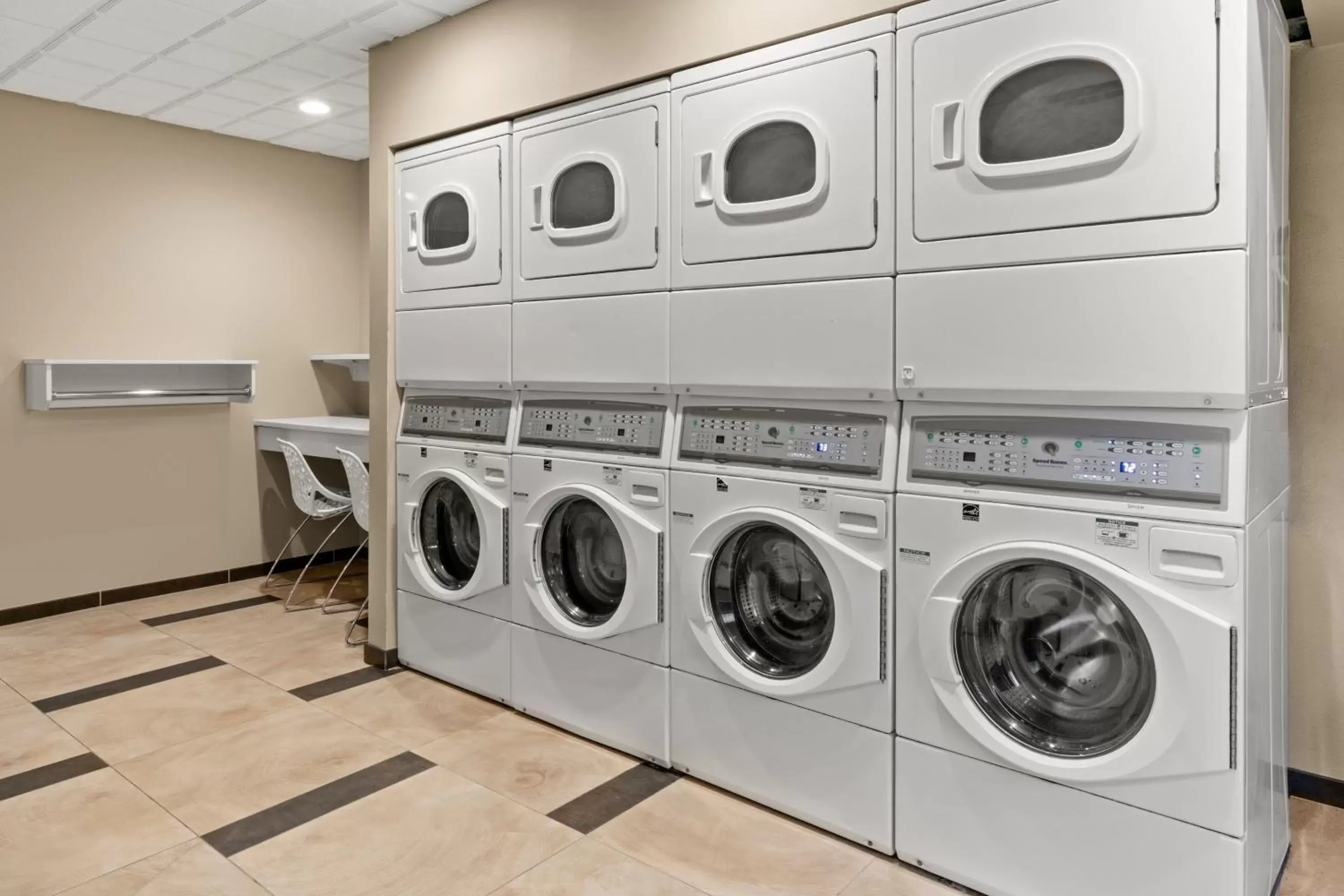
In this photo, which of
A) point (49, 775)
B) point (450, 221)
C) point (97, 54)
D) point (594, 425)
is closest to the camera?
point (49, 775)

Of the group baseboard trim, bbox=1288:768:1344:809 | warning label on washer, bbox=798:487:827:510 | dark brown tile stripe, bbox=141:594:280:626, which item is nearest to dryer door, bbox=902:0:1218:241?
warning label on washer, bbox=798:487:827:510

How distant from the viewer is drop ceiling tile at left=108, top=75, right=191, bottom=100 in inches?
151

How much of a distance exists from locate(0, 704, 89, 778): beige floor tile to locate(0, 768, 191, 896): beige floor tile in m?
0.21

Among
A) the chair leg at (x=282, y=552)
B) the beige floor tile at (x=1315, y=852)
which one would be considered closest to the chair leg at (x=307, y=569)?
the chair leg at (x=282, y=552)

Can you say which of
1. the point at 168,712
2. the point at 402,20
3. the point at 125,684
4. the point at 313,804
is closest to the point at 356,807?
the point at 313,804

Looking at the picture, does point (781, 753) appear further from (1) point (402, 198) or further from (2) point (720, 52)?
(1) point (402, 198)

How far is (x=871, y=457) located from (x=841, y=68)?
928 mm

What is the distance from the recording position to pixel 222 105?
4.16 meters

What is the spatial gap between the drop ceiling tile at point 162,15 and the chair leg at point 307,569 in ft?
7.70

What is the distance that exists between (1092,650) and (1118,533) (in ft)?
0.91

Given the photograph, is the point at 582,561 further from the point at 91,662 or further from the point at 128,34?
the point at 128,34

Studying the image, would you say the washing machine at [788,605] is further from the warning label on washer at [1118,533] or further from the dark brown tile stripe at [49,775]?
the dark brown tile stripe at [49,775]

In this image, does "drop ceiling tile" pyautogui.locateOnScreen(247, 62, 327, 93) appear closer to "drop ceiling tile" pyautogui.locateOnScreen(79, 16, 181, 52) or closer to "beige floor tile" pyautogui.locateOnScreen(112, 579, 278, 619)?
"drop ceiling tile" pyautogui.locateOnScreen(79, 16, 181, 52)

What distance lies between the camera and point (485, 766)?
2691mm
